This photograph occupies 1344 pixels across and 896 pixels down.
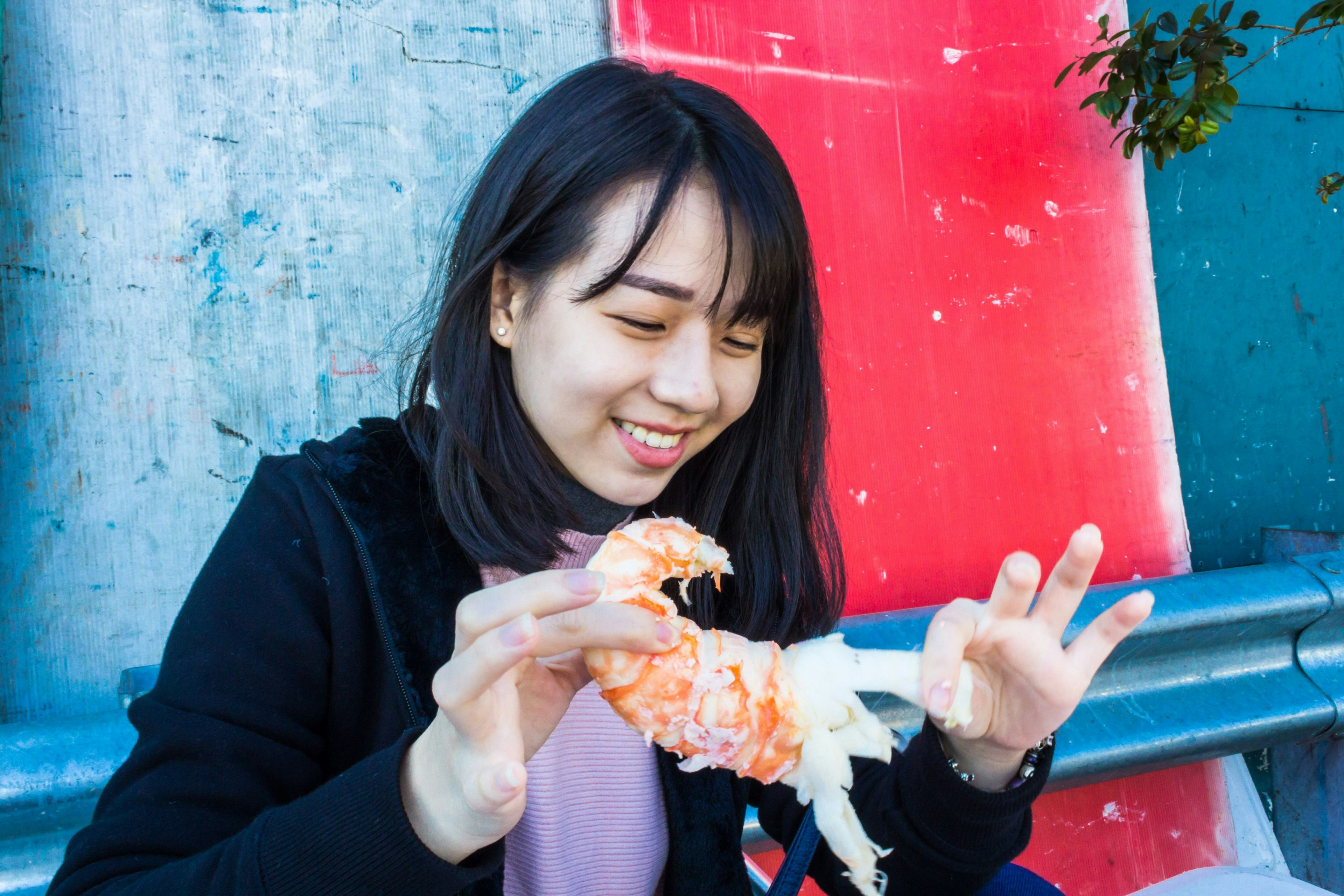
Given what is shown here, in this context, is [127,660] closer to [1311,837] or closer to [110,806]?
[110,806]

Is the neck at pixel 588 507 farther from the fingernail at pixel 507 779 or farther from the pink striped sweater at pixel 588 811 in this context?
the fingernail at pixel 507 779

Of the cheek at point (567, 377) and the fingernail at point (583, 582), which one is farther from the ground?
the cheek at point (567, 377)

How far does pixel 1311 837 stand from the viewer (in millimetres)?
2641

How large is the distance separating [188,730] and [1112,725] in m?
2.25

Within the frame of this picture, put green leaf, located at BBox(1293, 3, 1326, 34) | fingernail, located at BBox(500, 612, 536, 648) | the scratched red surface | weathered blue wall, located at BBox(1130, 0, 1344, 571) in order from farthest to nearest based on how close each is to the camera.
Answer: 1. weathered blue wall, located at BBox(1130, 0, 1344, 571)
2. the scratched red surface
3. green leaf, located at BBox(1293, 3, 1326, 34)
4. fingernail, located at BBox(500, 612, 536, 648)

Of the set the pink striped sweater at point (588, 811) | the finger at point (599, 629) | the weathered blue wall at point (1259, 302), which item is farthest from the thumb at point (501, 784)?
the weathered blue wall at point (1259, 302)

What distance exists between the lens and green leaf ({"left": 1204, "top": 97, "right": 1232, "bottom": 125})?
7.42 ft

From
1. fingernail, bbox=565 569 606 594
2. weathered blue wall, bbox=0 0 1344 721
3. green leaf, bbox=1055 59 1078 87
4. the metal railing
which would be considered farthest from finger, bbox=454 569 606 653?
green leaf, bbox=1055 59 1078 87

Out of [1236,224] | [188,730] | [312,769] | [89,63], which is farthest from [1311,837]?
[89,63]

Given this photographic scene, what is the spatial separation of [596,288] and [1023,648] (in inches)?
31.0

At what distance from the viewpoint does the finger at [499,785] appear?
85 centimetres

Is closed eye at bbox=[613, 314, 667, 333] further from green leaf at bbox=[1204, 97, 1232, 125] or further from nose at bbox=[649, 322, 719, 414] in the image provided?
green leaf at bbox=[1204, 97, 1232, 125]

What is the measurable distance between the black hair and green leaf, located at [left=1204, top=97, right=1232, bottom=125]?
1.48 m

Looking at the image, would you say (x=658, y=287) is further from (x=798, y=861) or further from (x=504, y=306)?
(x=798, y=861)
